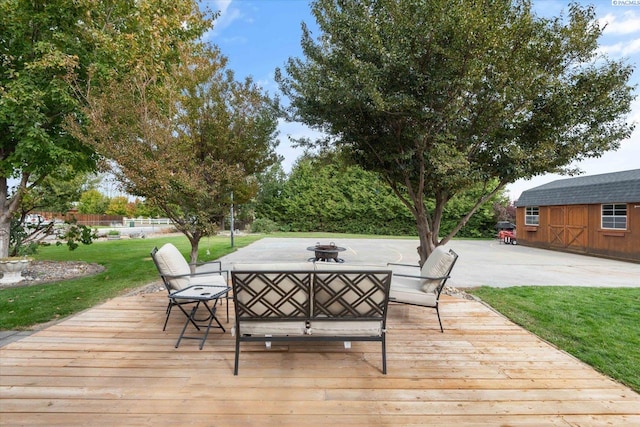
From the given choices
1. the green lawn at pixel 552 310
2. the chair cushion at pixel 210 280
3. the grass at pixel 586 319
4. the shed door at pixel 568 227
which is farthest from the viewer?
the shed door at pixel 568 227

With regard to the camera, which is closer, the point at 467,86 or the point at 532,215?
the point at 467,86

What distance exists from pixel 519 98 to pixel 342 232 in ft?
68.8

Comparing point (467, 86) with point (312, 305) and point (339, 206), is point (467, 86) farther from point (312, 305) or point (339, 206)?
point (339, 206)

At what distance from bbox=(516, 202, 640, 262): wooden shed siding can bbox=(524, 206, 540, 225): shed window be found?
0.75ft

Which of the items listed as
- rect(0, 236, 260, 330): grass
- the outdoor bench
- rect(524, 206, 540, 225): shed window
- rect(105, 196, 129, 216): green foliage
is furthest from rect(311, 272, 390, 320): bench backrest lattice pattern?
rect(105, 196, 129, 216): green foliage

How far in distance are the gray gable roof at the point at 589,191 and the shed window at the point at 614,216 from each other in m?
0.35

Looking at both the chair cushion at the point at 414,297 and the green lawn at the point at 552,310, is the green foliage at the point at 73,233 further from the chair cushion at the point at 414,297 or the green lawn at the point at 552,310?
the chair cushion at the point at 414,297

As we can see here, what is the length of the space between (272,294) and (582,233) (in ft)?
55.6

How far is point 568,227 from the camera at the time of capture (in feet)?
48.3

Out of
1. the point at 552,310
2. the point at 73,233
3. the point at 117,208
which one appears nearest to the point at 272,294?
the point at 552,310

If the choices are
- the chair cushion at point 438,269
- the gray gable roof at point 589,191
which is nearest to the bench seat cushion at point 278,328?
the chair cushion at point 438,269

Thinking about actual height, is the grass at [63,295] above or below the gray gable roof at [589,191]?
→ below

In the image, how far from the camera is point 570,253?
46.9ft

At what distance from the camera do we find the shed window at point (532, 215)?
1697 centimetres
